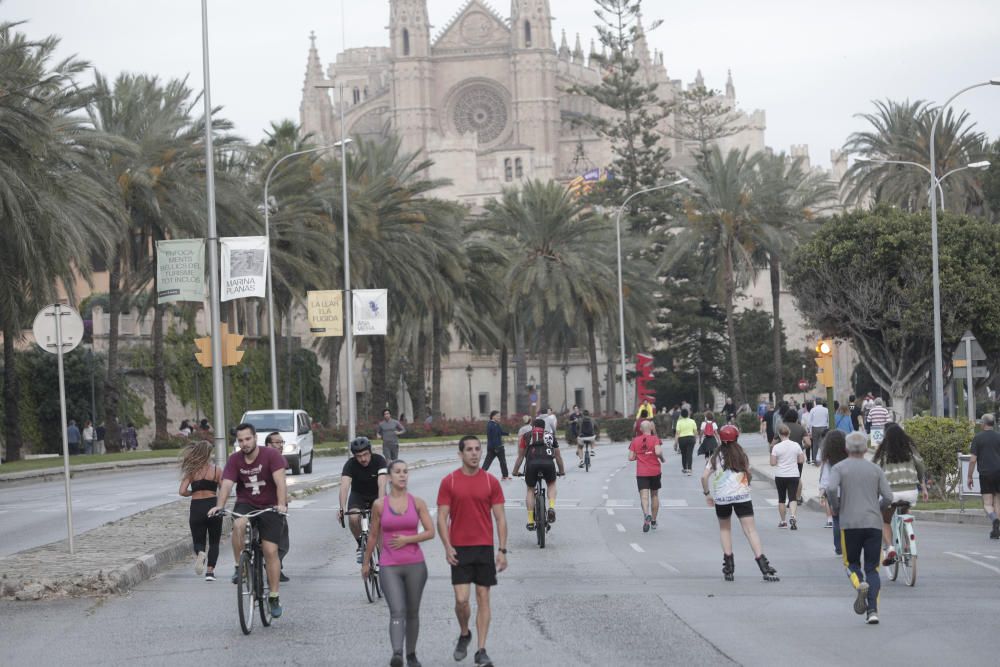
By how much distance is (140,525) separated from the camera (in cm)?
1936

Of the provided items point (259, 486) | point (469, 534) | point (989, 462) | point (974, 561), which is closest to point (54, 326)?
point (259, 486)

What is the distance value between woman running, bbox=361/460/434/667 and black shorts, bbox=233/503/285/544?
2.33m

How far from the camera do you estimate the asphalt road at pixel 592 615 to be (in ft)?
32.8

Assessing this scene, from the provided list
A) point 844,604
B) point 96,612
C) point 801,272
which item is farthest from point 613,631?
point 801,272

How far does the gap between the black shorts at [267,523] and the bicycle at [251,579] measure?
3 cm

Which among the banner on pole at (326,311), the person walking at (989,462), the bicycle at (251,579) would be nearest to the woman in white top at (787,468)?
the person walking at (989,462)

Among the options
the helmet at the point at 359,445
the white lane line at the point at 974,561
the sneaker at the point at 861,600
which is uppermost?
the helmet at the point at 359,445

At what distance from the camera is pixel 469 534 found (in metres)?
9.73

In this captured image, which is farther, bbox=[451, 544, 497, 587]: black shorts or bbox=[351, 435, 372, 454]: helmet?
bbox=[351, 435, 372, 454]: helmet

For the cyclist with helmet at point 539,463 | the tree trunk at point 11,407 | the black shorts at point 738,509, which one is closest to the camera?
the black shorts at point 738,509

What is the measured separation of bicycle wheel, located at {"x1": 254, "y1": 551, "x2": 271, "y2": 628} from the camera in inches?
450

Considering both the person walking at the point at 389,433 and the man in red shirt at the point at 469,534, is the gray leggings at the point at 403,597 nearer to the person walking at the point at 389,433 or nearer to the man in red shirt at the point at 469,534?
the man in red shirt at the point at 469,534

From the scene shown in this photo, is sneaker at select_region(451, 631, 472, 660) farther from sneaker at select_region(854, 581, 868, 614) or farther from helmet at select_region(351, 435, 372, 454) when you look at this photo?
sneaker at select_region(854, 581, 868, 614)

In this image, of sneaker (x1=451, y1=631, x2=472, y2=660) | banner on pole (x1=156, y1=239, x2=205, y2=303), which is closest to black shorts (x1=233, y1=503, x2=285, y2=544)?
sneaker (x1=451, y1=631, x2=472, y2=660)
